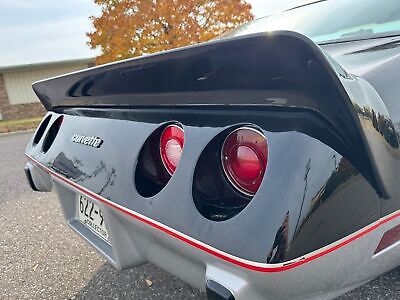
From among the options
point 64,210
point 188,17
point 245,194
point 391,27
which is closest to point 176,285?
point 64,210

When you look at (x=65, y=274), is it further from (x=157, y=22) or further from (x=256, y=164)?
(x=157, y=22)

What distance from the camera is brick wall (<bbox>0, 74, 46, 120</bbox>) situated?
1995 centimetres

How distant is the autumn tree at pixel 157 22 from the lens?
11844 mm

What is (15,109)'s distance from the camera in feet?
66.2

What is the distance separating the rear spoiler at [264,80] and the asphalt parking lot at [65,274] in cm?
104

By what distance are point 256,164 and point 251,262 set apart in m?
0.26

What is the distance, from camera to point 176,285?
5.82 ft

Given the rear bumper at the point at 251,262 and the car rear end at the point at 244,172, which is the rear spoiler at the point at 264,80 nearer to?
the car rear end at the point at 244,172

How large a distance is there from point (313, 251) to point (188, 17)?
12.5 meters

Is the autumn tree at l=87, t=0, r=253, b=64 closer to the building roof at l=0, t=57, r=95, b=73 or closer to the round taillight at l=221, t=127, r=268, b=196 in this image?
the building roof at l=0, t=57, r=95, b=73

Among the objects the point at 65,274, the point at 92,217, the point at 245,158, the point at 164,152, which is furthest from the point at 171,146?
the point at 65,274

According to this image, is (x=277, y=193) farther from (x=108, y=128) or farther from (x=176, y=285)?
(x=176, y=285)

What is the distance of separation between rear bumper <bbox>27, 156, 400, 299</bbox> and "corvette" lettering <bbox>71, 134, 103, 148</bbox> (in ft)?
0.66

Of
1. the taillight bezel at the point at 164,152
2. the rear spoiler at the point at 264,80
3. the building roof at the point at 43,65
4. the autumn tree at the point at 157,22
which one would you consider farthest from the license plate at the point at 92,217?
the building roof at the point at 43,65
